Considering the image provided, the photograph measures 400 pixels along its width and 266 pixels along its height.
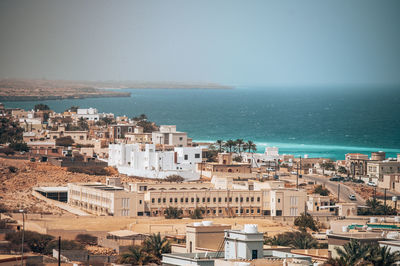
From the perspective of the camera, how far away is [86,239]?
2413 inches

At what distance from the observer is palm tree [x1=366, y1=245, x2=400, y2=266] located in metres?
39.2

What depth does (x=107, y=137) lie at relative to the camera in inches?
4823

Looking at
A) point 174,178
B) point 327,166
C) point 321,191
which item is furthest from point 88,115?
point 321,191

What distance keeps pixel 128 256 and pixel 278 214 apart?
31.2 m

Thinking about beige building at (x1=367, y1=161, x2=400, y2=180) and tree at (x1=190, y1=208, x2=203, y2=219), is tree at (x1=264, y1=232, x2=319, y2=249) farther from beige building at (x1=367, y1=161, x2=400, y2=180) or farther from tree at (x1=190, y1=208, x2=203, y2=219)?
beige building at (x1=367, y1=161, x2=400, y2=180)

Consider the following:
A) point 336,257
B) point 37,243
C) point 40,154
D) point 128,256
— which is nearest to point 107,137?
point 40,154

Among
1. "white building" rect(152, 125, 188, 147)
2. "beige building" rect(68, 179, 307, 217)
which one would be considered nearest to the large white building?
"white building" rect(152, 125, 188, 147)

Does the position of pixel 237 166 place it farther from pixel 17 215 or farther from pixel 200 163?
pixel 17 215

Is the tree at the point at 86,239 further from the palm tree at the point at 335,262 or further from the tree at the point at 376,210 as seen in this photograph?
the tree at the point at 376,210

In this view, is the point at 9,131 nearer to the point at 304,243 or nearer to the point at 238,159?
the point at 238,159

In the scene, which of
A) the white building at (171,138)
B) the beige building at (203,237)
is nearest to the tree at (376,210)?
the white building at (171,138)

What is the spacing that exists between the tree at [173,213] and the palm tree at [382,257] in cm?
3615

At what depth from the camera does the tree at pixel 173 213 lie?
2965 inches

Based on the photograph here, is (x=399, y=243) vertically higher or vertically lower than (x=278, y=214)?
higher
